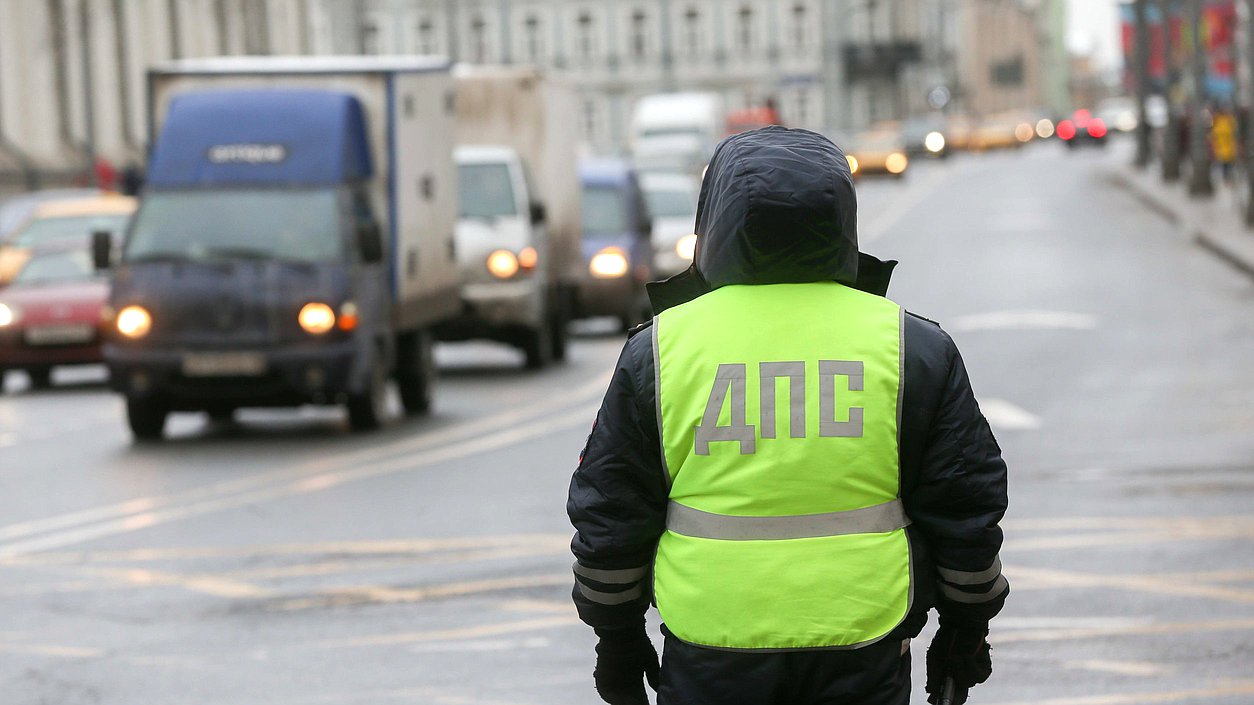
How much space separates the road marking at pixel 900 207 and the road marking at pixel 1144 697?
93.6 ft

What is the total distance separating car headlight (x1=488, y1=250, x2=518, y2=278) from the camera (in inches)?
873

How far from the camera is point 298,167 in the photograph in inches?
670

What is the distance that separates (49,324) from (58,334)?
0.13 meters

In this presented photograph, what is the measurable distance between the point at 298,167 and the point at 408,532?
230 inches

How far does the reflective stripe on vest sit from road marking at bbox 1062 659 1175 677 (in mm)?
4203

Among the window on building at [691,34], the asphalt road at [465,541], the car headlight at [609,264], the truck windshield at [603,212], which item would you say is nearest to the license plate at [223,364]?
the asphalt road at [465,541]

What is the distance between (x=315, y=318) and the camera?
16.5 m

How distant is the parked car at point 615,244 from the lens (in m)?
26.2

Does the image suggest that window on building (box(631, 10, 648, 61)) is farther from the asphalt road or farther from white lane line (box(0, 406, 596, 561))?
white lane line (box(0, 406, 596, 561))

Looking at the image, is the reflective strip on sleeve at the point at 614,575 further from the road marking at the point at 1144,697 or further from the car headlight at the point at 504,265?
the car headlight at the point at 504,265

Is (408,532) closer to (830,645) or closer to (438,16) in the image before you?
(830,645)

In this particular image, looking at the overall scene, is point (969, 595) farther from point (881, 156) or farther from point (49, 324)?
point (881, 156)

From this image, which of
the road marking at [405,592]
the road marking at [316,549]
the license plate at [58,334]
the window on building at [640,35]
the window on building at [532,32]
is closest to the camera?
the road marking at [405,592]

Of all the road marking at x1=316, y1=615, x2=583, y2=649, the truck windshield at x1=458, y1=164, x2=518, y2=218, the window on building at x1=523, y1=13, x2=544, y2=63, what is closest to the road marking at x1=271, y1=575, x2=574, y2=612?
the road marking at x1=316, y1=615, x2=583, y2=649
